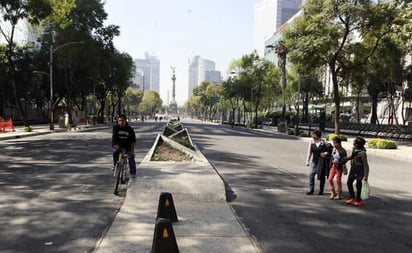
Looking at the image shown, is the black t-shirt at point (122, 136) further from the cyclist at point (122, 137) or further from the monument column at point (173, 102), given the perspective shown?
the monument column at point (173, 102)

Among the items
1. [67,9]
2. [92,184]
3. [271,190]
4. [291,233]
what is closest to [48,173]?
[92,184]

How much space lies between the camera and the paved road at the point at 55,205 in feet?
19.7

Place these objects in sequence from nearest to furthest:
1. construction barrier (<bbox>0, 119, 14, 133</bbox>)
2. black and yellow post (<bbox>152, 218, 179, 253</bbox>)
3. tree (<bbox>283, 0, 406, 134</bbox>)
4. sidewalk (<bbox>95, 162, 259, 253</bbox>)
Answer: black and yellow post (<bbox>152, 218, 179, 253</bbox>) < sidewalk (<bbox>95, 162, 259, 253</bbox>) < tree (<bbox>283, 0, 406, 134</bbox>) < construction barrier (<bbox>0, 119, 14, 133</bbox>)

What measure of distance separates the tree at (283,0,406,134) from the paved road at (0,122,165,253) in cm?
1689

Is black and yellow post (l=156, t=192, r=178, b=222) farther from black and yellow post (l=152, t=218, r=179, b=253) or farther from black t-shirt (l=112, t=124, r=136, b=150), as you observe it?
black t-shirt (l=112, t=124, r=136, b=150)

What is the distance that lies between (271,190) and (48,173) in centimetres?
641

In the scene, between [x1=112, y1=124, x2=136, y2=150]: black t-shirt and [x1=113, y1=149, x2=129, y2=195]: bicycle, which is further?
[x1=112, y1=124, x2=136, y2=150]: black t-shirt

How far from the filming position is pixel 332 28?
27.3m

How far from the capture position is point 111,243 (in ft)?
19.1

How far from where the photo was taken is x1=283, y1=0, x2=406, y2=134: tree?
85.7 feet

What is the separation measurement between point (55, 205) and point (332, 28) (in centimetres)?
2322

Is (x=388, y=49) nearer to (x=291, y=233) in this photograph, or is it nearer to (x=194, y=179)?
(x=194, y=179)

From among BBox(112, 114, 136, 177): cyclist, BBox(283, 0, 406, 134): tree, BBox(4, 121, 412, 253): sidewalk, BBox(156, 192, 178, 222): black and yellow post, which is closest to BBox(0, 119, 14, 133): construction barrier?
BBox(283, 0, 406, 134): tree

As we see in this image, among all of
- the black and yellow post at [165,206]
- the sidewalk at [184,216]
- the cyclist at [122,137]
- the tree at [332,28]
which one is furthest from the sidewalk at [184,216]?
the tree at [332,28]
